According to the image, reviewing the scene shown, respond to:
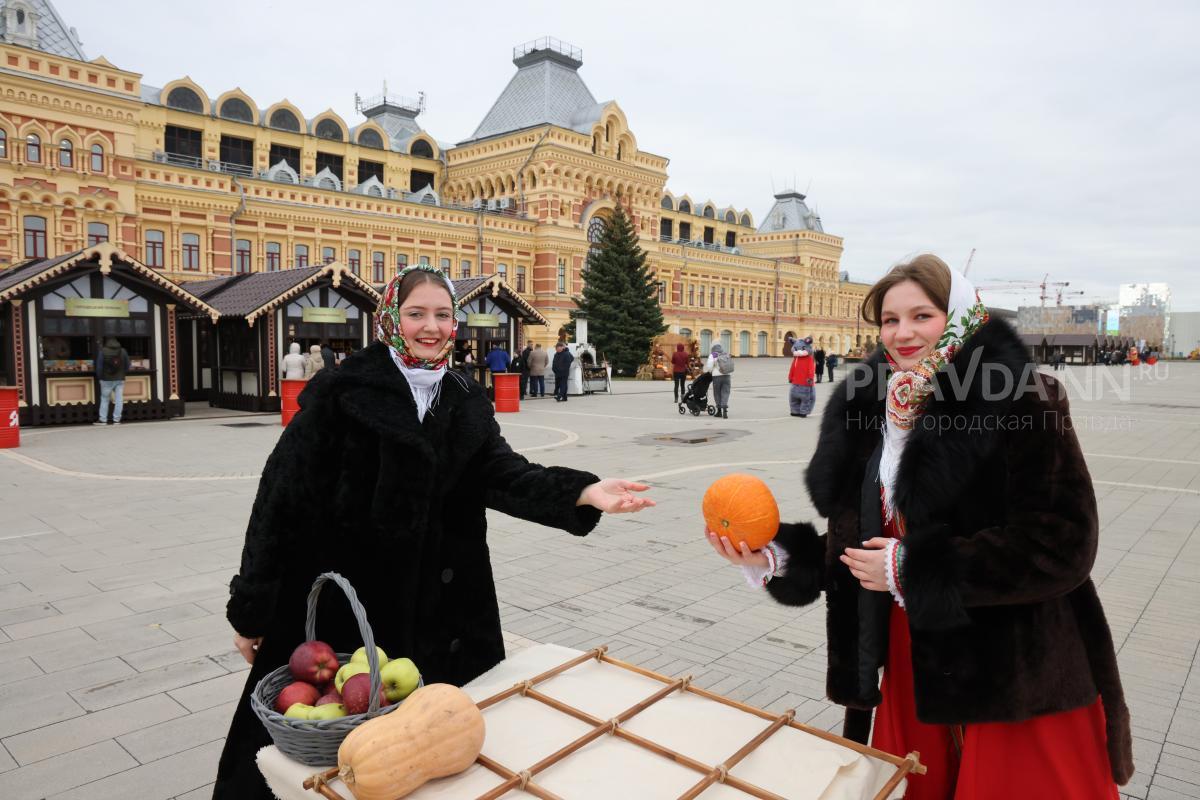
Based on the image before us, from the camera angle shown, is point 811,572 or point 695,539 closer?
point 811,572

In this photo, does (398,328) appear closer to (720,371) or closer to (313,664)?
(313,664)

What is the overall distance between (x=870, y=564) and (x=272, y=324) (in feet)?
64.0

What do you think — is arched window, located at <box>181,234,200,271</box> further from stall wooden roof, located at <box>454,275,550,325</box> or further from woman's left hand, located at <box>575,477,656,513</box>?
woman's left hand, located at <box>575,477,656,513</box>

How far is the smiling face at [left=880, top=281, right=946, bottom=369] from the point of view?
6.83ft

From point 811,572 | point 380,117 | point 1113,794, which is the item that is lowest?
point 1113,794

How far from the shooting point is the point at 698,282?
183 ft

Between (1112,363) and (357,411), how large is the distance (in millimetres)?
66117

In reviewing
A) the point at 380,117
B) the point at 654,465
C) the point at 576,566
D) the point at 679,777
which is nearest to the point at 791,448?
the point at 654,465

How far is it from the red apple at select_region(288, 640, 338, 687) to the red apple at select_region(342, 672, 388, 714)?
193 mm

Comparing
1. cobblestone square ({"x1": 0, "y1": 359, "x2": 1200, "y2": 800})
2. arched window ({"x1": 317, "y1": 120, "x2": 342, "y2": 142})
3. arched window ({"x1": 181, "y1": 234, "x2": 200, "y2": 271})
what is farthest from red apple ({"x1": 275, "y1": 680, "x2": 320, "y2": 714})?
arched window ({"x1": 317, "y1": 120, "x2": 342, "y2": 142})

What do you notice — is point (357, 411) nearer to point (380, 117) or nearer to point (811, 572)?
point (811, 572)

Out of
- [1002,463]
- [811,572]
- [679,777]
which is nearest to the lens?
[679,777]

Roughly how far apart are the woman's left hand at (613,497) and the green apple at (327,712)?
94 cm

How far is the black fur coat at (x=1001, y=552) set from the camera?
1.86 meters
